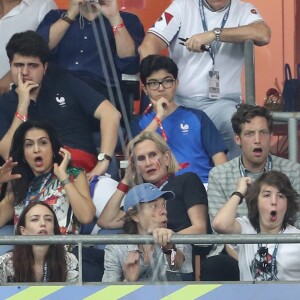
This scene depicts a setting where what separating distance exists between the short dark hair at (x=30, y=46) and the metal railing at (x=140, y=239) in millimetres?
2224

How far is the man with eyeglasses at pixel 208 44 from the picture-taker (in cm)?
1171

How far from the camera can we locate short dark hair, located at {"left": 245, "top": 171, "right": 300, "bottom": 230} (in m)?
10.1

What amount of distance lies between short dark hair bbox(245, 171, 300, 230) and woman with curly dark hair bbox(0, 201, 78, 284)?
3.45 feet

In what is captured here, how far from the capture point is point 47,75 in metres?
11.6

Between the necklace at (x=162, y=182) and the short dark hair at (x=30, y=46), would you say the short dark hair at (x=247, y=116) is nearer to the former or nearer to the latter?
the necklace at (x=162, y=182)

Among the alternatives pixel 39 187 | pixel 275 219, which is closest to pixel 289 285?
pixel 275 219

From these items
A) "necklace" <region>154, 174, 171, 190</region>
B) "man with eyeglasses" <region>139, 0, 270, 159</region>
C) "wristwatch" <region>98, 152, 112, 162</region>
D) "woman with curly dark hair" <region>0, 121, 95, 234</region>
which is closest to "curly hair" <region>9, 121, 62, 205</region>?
"woman with curly dark hair" <region>0, 121, 95, 234</region>

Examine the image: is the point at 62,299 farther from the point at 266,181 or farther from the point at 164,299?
the point at 266,181

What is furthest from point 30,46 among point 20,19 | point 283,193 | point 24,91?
point 283,193

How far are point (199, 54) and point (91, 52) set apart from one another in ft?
2.44

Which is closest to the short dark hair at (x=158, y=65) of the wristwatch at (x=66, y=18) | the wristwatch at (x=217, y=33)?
the wristwatch at (x=217, y=33)

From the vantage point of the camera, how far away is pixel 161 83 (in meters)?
11.4

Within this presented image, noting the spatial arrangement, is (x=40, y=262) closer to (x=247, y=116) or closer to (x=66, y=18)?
(x=247, y=116)

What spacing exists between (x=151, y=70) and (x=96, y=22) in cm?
75
